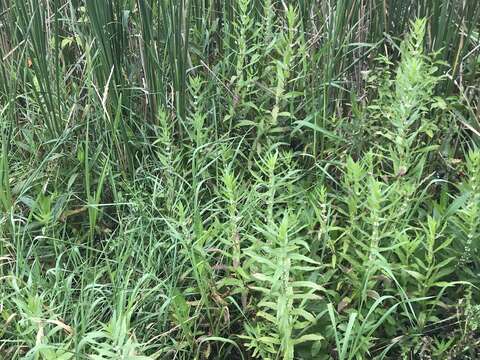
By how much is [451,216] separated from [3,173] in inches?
52.1

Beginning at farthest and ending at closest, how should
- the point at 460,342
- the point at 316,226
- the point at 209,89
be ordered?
the point at 209,89 < the point at 316,226 < the point at 460,342

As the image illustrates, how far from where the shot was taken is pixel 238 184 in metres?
1.69

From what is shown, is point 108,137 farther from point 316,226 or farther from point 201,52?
point 316,226

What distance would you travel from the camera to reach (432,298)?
1639 mm

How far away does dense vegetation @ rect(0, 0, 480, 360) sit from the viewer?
59.6 inches

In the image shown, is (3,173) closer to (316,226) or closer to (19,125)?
(19,125)

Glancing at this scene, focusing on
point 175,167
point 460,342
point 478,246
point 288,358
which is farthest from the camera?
point 175,167

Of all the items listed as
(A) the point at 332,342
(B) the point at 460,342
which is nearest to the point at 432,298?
(B) the point at 460,342

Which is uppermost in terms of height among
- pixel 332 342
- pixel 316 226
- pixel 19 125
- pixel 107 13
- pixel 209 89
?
pixel 107 13

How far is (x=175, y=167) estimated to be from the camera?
190 centimetres

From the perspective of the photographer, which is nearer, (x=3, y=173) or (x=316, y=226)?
(x=316, y=226)

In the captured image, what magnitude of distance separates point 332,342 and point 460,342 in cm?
31

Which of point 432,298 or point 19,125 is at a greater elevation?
point 19,125

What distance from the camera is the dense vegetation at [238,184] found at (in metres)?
1.51
